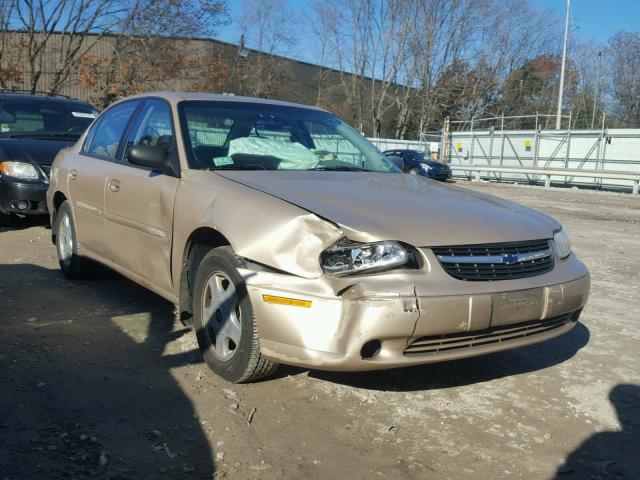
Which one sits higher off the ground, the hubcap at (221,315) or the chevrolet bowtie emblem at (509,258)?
the chevrolet bowtie emblem at (509,258)

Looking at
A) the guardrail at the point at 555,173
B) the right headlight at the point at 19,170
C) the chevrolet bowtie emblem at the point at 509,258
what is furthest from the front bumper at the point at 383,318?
the guardrail at the point at 555,173

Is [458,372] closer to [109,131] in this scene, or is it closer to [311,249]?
[311,249]

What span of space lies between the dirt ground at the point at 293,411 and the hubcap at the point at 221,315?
202 mm

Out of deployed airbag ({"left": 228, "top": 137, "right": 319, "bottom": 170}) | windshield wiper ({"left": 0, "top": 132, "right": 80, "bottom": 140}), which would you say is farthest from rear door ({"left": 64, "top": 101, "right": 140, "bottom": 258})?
windshield wiper ({"left": 0, "top": 132, "right": 80, "bottom": 140})

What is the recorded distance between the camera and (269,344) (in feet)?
9.86

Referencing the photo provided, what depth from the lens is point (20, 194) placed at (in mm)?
7727

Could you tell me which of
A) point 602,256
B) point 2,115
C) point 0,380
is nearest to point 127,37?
point 2,115

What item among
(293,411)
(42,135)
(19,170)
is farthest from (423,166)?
(293,411)

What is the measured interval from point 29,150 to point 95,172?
3656mm

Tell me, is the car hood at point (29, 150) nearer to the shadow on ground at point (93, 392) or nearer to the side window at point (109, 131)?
the side window at point (109, 131)

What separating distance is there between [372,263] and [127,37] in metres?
25.0

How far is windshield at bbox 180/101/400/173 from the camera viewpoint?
Answer: 398 cm

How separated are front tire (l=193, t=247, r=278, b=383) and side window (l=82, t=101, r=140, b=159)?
1.88 metres

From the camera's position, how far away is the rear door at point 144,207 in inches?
154
